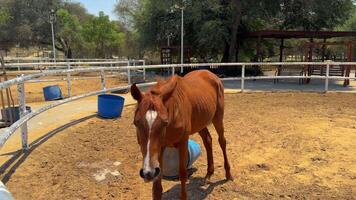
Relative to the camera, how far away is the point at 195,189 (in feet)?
14.4

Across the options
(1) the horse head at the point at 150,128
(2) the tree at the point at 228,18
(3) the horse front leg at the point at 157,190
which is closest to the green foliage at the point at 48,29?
(2) the tree at the point at 228,18

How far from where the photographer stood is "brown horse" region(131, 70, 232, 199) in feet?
9.27

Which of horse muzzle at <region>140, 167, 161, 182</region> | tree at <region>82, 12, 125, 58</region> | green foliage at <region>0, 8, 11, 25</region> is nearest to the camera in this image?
horse muzzle at <region>140, 167, 161, 182</region>

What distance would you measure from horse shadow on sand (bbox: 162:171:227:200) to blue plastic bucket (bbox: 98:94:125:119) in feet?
11.7

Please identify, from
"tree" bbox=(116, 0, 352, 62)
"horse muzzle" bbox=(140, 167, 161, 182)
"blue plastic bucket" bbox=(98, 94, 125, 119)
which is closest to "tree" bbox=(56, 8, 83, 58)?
"tree" bbox=(116, 0, 352, 62)

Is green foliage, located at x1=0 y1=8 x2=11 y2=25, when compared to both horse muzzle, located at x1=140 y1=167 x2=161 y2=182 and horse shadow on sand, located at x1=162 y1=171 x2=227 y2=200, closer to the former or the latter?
horse shadow on sand, located at x1=162 y1=171 x2=227 y2=200

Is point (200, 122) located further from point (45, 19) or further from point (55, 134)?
point (45, 19)

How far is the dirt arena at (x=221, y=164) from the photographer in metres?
4.26

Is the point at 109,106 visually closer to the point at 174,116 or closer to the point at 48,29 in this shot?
the point at 174,116

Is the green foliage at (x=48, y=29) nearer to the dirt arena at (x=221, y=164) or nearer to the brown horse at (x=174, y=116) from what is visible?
the dirt arena at (x=221, y=164)

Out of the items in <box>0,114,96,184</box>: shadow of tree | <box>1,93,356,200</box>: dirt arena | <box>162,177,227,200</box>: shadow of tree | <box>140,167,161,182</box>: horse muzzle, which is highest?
<box>140,167,161,182</box>: horse muzzle

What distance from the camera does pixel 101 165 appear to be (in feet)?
16.5

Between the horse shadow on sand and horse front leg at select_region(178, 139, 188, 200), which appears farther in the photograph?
the horse shadow on sand

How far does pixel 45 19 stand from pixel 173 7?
778 inches
